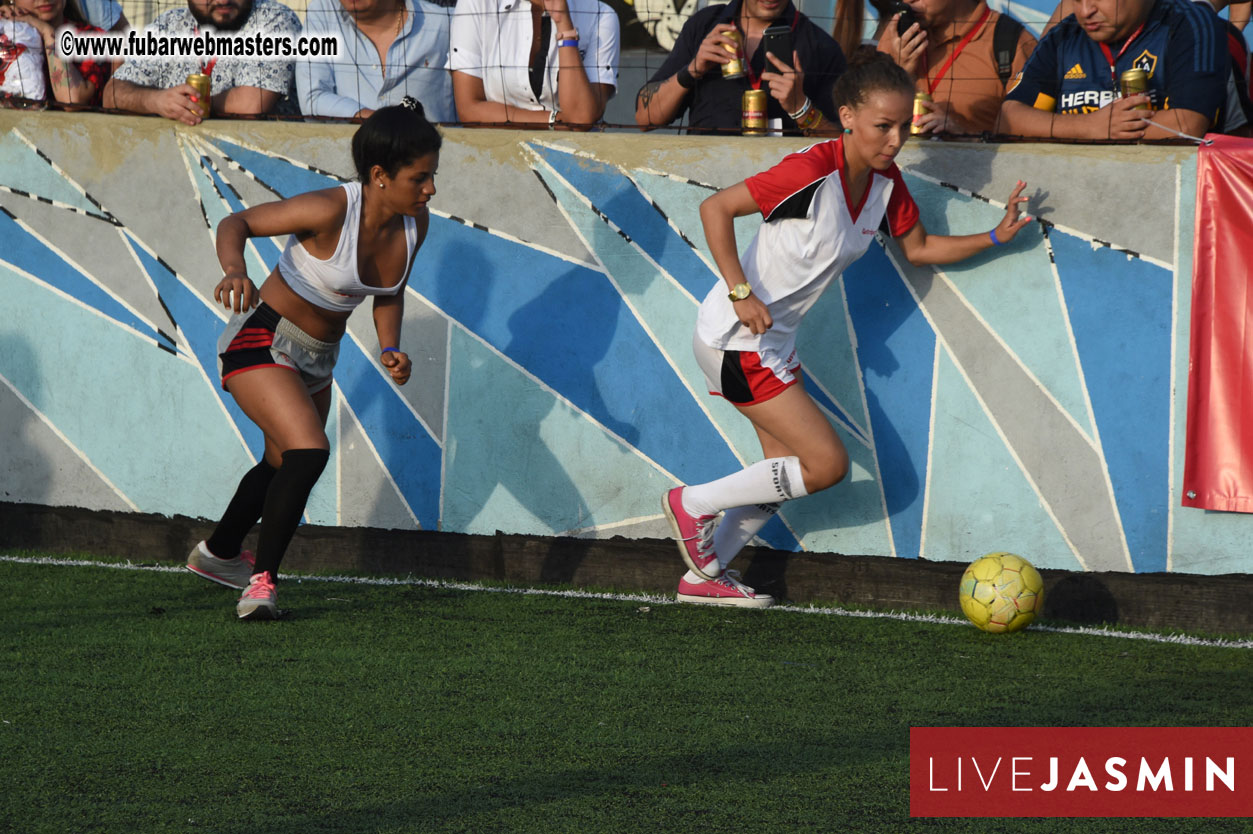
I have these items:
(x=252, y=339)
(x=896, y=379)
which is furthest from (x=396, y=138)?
(x=896, y=379)

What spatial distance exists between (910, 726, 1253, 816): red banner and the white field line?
1346 millimetres

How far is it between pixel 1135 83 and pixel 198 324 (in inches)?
171

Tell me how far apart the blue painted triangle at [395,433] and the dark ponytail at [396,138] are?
63.6 inches

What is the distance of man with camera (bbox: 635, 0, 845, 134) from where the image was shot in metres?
6.64

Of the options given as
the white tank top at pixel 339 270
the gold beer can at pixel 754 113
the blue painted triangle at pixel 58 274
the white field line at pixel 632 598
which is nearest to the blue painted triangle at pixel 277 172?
the blue painted triangle at pixel 58 274

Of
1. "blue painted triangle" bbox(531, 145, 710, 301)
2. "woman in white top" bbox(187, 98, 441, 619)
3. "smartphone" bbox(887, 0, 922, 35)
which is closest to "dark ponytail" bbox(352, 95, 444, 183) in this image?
"woman in white top" bbox(187, 98, 441, 619)

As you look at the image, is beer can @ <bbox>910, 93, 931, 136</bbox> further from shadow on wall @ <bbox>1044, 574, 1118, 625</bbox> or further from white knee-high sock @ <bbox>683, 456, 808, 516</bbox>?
shadow on wall @ <bbox>1044, 574, 1118, 625</bbox>

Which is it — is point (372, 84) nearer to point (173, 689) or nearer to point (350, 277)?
point (350, 277)

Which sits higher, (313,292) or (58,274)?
(58,274)

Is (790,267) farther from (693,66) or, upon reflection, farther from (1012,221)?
(693,66)

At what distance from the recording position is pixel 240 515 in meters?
6.11

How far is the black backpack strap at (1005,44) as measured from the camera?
671 cm

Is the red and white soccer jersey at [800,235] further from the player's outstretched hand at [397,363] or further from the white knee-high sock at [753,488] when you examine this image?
the player's outstretched hand at [397,363]

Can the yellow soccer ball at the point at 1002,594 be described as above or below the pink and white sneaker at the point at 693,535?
below
